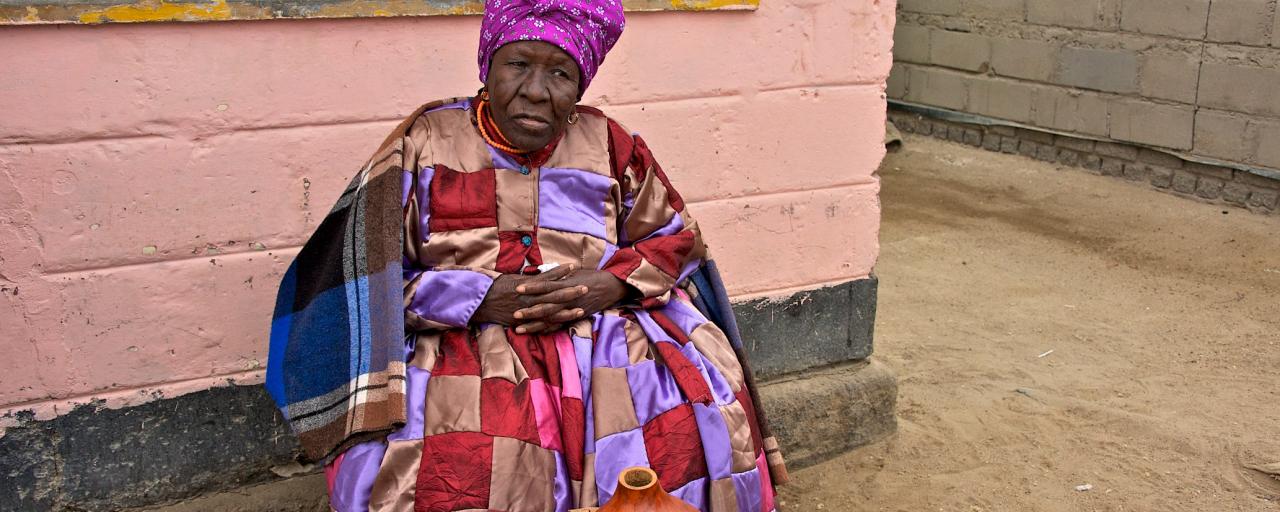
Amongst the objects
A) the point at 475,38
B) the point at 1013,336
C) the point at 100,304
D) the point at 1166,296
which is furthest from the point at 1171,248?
the point at 100,304

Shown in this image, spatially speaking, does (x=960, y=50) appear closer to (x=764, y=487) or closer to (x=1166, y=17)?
(x=1166, y=17)

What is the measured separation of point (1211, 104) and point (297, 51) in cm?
577

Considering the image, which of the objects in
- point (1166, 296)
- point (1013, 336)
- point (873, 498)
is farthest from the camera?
point (1166, 296)

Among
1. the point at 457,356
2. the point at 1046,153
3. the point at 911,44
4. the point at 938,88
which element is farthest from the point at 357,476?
the point at 911,44

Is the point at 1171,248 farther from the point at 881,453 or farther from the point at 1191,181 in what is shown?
the point at 881,453

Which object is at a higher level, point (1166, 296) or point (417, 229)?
point (417, 229)

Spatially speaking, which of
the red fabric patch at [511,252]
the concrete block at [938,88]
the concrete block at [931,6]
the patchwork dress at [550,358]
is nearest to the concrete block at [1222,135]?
the concrete block at [938,88]

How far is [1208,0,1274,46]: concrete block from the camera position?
21.2 ft

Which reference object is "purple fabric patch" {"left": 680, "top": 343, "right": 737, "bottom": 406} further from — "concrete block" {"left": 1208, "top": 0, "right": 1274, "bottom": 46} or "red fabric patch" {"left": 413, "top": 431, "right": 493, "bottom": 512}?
"concrete block" {"left": 1208, "top": 0, "right": 1274, "bottom": 46}

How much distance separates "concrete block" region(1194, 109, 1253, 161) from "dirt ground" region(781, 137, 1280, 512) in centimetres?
33

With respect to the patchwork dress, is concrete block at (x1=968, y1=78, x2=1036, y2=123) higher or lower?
lower

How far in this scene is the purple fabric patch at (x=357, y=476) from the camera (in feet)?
7.65

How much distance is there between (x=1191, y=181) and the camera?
7.08 meters

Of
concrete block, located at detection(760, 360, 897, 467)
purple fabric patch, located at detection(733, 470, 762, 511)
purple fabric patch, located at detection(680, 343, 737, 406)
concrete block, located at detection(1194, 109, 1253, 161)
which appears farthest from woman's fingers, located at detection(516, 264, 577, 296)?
concrete block, located at detection(1194, 109, 1253, 161)
